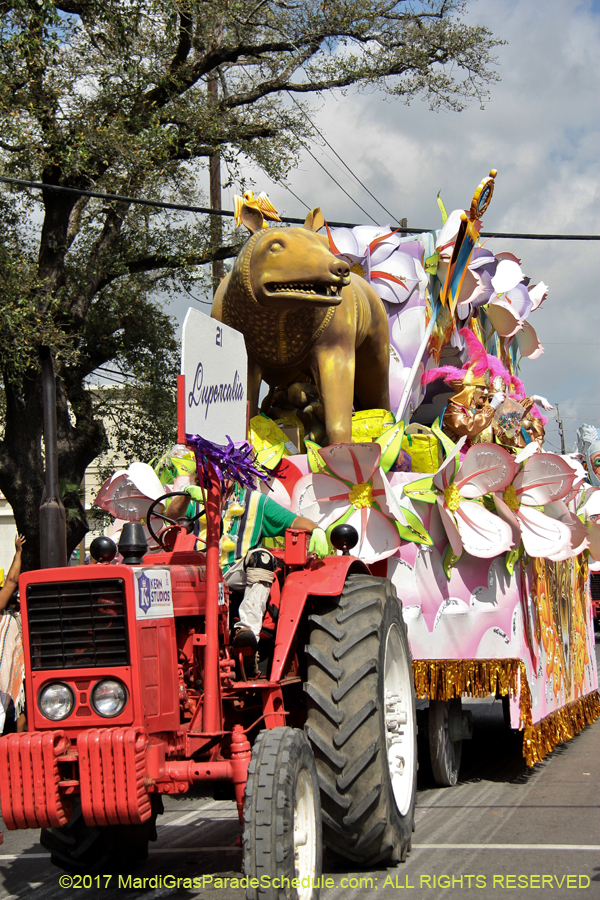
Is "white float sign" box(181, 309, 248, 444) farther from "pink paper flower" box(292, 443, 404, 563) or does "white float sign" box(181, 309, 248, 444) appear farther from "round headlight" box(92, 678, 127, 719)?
"pink paper flower" box(292, 443, 404, 563)

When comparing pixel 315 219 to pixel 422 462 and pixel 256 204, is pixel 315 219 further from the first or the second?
pixel 422 462

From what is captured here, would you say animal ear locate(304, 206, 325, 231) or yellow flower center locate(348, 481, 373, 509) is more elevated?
animal ear locate(304, 206, 325, 231)

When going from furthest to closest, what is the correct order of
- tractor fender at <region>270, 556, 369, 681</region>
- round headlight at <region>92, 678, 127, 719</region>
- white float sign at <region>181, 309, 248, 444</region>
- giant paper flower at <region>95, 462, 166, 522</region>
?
1. giant paper flower at <region>95, 462, 166, 522</region>
2. tractor fender at <region>270, 556, 369, 681</region>
3. white float sign at <region>181, 309, 248, 444</region>
4. round headlight at <region>92, 678, 127, 719</region>

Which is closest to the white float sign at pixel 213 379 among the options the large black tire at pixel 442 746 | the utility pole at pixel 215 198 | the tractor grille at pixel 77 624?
the tractor grille at pixel 77 624

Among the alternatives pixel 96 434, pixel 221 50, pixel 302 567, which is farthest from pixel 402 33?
pixel 302 567

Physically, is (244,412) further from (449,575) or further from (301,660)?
(449,575)

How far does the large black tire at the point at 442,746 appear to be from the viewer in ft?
22.2

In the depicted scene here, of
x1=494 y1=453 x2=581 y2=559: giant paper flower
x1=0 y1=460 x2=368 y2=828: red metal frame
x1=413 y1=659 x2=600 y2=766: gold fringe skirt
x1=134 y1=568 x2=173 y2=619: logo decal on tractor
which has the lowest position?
x1=413 y1=659 x2=600 y2=766: gold fringe skirt

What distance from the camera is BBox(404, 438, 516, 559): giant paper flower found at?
6840 millimetres

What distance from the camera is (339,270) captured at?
21.6 feet

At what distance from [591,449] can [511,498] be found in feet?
20.0

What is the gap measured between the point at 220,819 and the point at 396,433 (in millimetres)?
2881

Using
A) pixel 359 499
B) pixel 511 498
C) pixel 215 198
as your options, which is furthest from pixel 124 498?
pixel 215 198

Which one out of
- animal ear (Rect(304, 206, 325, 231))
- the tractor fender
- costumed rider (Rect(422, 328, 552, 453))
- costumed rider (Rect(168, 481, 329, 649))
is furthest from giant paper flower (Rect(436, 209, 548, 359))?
the tractor fender
